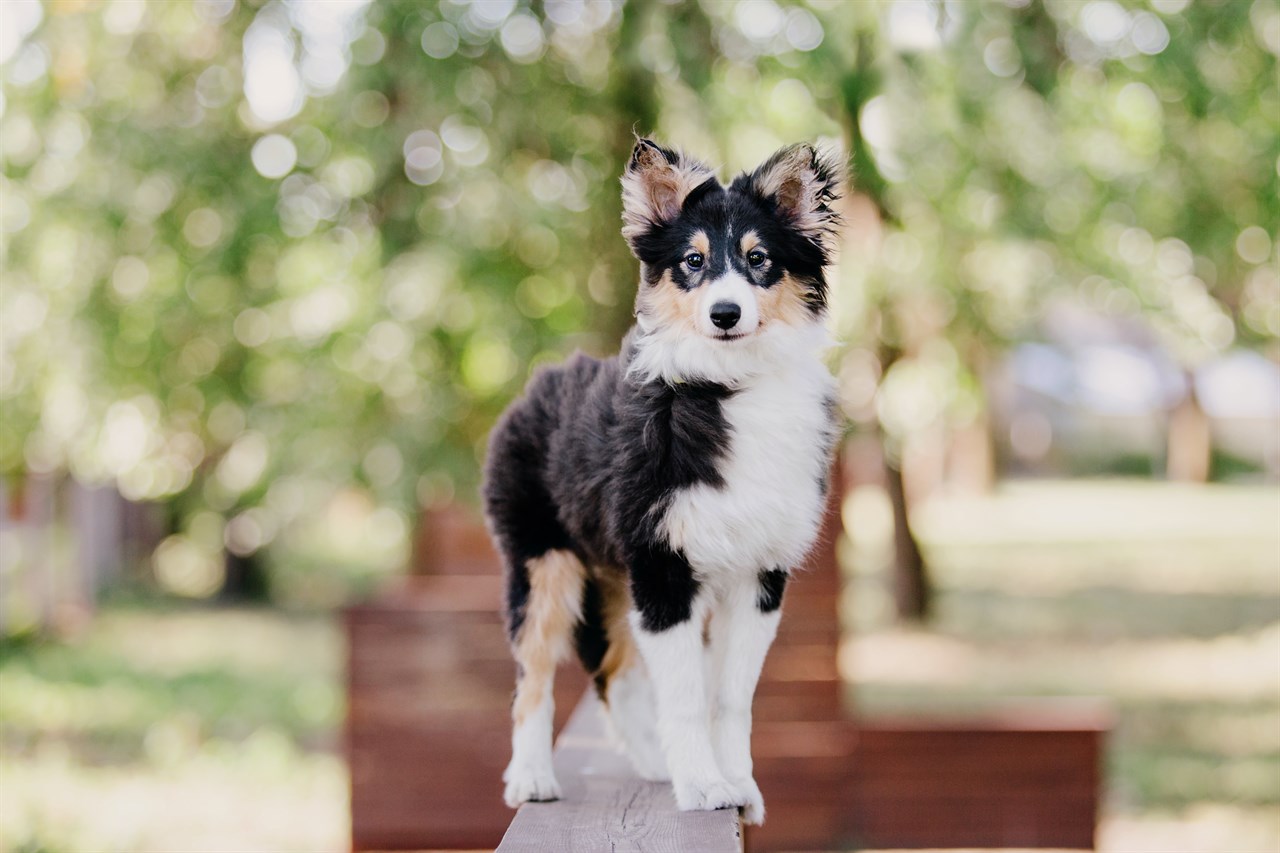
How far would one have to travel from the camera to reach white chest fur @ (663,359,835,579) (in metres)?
2.40

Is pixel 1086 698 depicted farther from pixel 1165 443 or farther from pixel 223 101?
pixel 1165 443

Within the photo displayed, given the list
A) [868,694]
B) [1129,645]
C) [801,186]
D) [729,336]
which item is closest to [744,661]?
[729,336]

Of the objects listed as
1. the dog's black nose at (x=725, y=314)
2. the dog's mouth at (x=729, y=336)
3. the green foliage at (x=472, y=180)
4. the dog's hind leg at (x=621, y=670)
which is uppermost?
the green foliage at (x=472, y=180)

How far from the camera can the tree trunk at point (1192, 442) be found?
90.9 ft

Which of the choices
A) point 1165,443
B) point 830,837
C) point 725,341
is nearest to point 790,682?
point 830,837

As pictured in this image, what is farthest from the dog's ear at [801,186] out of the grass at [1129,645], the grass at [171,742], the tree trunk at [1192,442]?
the tree trunk at [1192,442]

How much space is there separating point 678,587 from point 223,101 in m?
5.67

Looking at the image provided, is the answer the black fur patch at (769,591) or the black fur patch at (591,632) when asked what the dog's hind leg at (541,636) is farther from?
the black fur patch at (769,591)

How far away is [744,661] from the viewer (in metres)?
2.55

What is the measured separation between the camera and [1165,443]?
105ft

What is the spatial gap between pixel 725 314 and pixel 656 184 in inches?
13.0

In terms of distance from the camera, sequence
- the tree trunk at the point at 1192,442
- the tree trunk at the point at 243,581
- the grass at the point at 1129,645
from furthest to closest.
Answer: the tree trunk at the point at 1192,442
the tree trunk at the point at 243,581
the grass at the point at 1129,645

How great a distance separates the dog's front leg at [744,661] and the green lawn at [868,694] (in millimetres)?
4561

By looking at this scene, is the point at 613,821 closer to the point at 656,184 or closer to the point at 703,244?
the point at 703,244
